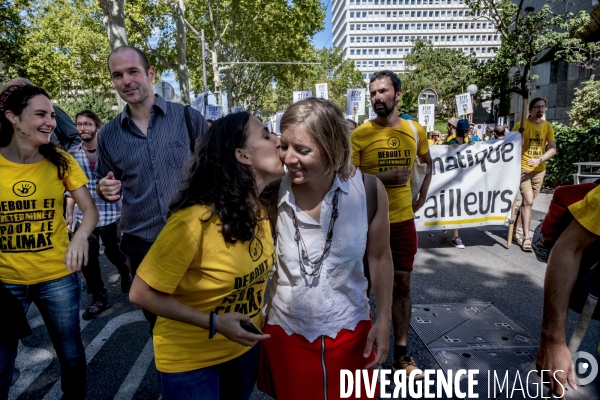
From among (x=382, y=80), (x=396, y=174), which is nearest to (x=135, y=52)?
(x=382, y=80)

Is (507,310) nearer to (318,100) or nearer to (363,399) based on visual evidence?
(363,399)

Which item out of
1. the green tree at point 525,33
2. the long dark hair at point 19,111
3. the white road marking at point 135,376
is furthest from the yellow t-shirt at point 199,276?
the green tree at point 525,33

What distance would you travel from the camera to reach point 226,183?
5.03 feet

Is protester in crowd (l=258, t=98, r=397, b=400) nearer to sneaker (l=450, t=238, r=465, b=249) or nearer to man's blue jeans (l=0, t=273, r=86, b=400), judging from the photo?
man's blue jeans (l=0, t=273, r=86, b=400)

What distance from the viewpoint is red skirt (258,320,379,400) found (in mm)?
1559

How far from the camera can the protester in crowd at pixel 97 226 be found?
400 centimetres

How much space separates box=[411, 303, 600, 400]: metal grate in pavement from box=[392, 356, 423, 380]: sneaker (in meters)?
0.24

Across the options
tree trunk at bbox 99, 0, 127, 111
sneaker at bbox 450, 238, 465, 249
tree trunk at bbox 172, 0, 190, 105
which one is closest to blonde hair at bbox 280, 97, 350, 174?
sneaker at bbox 450, 238, 465, 249

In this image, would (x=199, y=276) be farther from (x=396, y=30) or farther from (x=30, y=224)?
(x=396, y=30)

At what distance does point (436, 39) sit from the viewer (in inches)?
4190

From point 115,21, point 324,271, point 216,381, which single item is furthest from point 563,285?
point 115,21

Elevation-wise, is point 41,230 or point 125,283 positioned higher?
point 41,230

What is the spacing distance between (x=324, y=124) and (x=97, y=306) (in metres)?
3.61

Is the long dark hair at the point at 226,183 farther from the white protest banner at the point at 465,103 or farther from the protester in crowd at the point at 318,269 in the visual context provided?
the white protest banner at the point at 465,103
